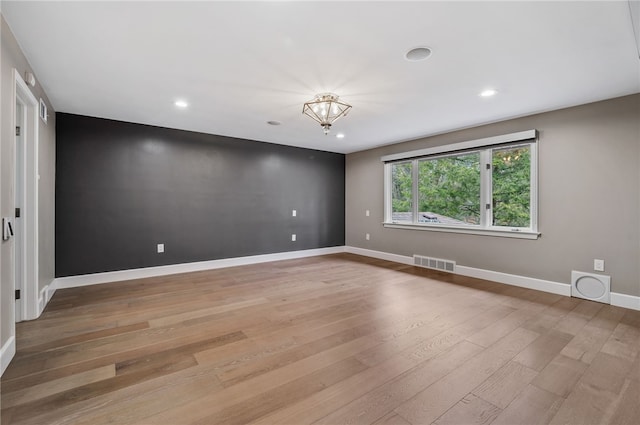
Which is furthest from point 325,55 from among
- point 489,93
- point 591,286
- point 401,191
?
point 591,286

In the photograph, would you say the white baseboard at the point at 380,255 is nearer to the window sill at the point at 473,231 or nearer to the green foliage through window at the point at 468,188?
the window sill at the point at 473,231

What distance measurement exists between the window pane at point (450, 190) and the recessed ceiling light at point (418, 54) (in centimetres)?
266

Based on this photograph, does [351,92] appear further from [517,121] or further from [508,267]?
[508,267]

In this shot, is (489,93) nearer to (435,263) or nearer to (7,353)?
(435,263)

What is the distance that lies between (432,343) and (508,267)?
251 cm

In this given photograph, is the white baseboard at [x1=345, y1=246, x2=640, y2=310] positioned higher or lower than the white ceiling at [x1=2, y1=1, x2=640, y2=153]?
lower

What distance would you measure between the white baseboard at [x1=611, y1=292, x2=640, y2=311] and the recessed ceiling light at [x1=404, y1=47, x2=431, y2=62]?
11.1 feet

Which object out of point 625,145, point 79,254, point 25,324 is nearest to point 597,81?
point 625,145

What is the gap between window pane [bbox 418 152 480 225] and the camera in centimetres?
459

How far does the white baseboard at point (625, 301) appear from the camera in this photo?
3117 mm

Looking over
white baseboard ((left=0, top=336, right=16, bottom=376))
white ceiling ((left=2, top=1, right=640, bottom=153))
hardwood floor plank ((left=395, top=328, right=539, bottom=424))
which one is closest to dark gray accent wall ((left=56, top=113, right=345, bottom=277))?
white ceiling ((left=2, top=1, right=640, bottom=153))

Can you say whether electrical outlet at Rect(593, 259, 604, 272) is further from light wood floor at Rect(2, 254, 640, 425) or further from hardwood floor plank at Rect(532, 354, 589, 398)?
hardwood floor plank at Rect(532, 354, 589, 398)

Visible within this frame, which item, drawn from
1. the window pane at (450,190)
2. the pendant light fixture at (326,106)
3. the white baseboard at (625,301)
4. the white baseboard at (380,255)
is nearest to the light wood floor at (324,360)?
the white baseboard at (625,301)

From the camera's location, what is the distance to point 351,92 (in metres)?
3.14
